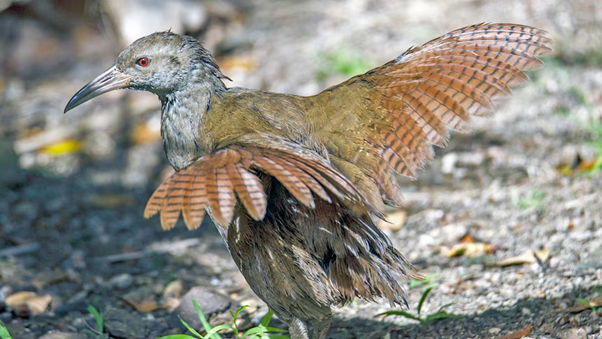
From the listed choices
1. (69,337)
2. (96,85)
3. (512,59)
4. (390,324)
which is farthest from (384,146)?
(69,337)

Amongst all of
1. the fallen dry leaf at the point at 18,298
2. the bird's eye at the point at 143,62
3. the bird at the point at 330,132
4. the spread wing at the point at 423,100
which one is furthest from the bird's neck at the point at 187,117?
the fallen dry leaf at the point at 18,298

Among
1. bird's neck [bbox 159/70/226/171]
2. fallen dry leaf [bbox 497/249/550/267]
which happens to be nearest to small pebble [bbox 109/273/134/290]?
bird's neck [bbox 159/70/226/171]

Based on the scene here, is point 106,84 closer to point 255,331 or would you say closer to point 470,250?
point 255,331

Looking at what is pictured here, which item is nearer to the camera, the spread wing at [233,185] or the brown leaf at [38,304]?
the spread wing at [233,185]

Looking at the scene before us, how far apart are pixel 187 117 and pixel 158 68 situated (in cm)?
31

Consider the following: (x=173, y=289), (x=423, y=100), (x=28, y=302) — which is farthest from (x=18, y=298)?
(x=423, y=100)

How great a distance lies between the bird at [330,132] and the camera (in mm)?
3008

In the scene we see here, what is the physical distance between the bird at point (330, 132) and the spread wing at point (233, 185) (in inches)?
4.3

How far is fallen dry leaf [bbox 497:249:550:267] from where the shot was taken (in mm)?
3893

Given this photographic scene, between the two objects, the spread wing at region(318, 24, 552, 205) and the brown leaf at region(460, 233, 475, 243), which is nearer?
the spread wing at region(318, 24, 552, 205)

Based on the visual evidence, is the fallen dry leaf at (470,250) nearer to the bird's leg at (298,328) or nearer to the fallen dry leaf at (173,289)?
the bird's leg at (298,328)

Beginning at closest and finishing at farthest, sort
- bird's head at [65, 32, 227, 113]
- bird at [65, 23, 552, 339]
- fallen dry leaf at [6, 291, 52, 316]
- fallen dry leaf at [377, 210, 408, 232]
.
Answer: bird at [65, 23, 552, 339] → bird's head at [65, 32, 227, 113] → fallen dry leaf at [6, 291, 52, 316] → fallen dry leaf at [377, 210, 408, 232]

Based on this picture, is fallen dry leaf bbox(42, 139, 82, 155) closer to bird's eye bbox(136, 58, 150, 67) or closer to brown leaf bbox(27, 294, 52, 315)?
brown leaf bbox(27, 294, 52, 315)

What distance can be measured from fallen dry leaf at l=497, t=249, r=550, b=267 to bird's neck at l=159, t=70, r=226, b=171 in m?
1.91
